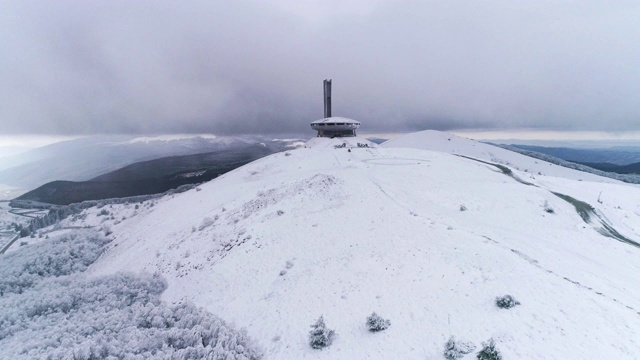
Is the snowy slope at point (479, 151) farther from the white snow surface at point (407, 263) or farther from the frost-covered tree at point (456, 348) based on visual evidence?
the frost-covered tree at point (456, 348)

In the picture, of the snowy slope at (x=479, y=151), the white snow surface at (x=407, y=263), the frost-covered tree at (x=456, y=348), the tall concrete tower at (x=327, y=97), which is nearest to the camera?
the frost-covered tree at (x=456, y=348)

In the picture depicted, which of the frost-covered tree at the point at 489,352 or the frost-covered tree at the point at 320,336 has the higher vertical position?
the frost-covered tree at the point at 489,352

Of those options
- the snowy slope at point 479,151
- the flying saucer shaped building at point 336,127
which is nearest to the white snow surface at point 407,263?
the snowy slope at point 479,151

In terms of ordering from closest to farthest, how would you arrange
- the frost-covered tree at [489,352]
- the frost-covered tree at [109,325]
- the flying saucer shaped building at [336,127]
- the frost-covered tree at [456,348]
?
the frost-covered tree at [489,352] < the frost-covered tree at [456,348] < the frost-covered tree at [109,325] < the flying saucer shaped building at [336,127]

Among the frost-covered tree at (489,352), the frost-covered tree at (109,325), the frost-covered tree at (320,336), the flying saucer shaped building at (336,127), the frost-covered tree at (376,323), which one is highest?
the flying saucer shaped building at (336,127)

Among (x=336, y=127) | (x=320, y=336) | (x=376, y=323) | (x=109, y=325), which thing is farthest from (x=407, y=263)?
(x=336, y=127)

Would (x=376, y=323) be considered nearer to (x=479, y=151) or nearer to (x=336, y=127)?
(x=336, y=127)

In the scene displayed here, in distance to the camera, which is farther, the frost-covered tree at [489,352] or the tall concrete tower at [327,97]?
the tall concrete tower at [327,97]
